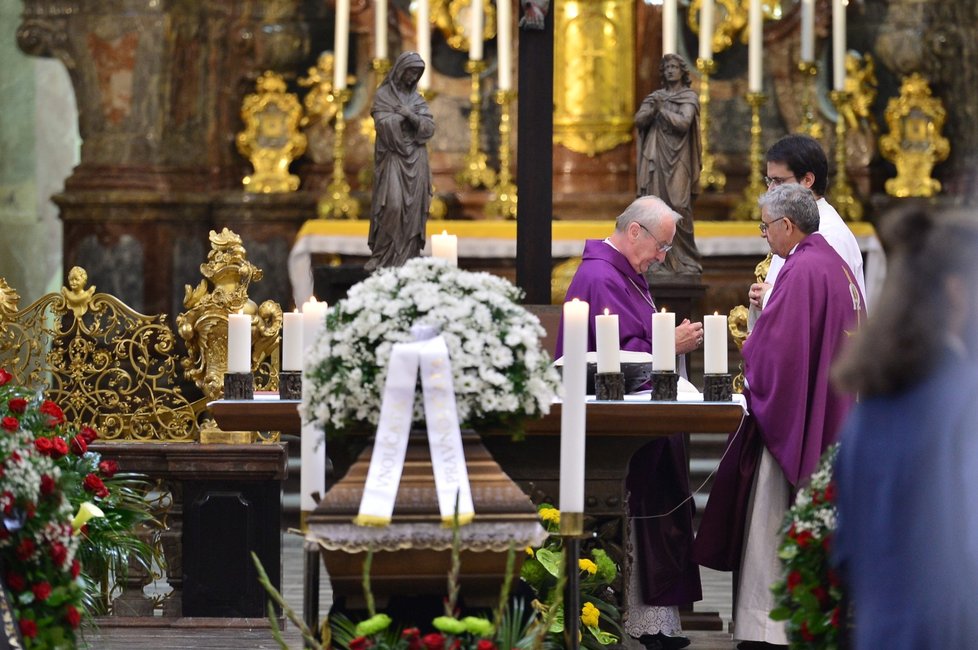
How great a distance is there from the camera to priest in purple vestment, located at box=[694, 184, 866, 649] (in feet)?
21.8

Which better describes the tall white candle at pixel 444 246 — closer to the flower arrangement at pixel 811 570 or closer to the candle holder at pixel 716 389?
the candle holder at pixel 716 389

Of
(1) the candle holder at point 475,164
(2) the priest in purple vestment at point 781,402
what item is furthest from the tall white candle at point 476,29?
(2) the priest in purple vestment at point 781,402

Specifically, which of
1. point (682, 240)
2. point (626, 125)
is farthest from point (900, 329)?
point (626, 125)

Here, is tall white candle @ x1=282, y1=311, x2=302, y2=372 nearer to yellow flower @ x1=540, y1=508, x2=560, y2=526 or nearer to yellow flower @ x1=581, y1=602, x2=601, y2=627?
yellow flower @ x1=540, y1=508, x2=560, y2=526

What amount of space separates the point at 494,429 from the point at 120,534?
2138 mm

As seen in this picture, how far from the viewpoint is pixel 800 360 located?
663cm

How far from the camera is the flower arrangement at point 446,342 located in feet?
15.5

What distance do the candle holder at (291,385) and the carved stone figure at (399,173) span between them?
11.2 ft

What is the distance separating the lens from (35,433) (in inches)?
243

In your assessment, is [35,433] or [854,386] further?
[35,433]

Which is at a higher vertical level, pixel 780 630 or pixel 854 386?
pixel 854 386

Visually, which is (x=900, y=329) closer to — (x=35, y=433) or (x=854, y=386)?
(x=854, y=386)

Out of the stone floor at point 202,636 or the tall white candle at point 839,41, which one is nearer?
the stone floor at point 202,636

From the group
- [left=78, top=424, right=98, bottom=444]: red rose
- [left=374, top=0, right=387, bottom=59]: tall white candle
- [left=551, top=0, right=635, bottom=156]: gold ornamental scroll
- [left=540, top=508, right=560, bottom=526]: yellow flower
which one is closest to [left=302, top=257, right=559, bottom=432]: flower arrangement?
[left=540, top=508, right=560, bottom=526]: yellow flower
